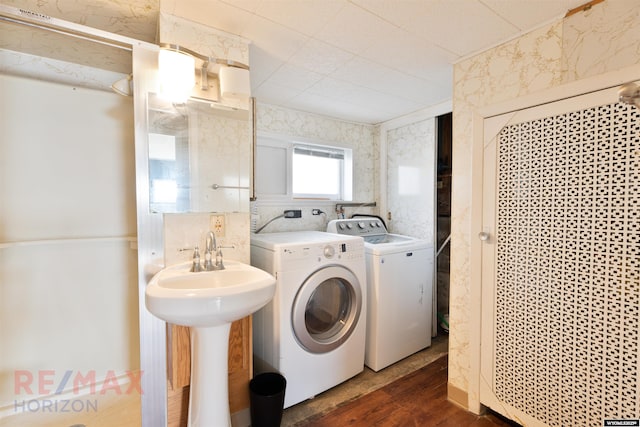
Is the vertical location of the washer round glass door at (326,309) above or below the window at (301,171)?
below

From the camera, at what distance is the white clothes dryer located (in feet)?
6.73

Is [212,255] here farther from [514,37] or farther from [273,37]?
[514,37]

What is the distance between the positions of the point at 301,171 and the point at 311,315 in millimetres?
1430

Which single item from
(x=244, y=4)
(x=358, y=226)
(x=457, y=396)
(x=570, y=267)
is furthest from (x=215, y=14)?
(x=457, y=396)

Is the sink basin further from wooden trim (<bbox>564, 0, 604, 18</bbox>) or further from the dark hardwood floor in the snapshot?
wooden trim (<bbox>564, 0, 604, 18</bbox>)

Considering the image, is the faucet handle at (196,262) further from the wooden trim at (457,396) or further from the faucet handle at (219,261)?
the wooden trim at (457,396)

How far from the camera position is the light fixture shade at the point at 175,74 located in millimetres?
1315

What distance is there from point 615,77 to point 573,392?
1.34 meters

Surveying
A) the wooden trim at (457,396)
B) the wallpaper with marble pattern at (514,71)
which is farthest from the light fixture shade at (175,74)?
the wooden trim at (457,396)

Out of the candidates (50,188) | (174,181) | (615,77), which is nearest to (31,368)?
(50,188)

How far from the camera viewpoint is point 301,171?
276 centimetres

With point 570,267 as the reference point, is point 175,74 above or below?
above

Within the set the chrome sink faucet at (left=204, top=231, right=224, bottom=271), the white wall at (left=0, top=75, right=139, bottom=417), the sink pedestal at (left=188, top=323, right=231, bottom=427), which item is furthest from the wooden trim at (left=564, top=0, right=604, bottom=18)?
the white wall at (left=0, top=75, right=139, bottom=417)

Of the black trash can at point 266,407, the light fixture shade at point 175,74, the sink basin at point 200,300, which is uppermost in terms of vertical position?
the light fixture shade at point 175,74
